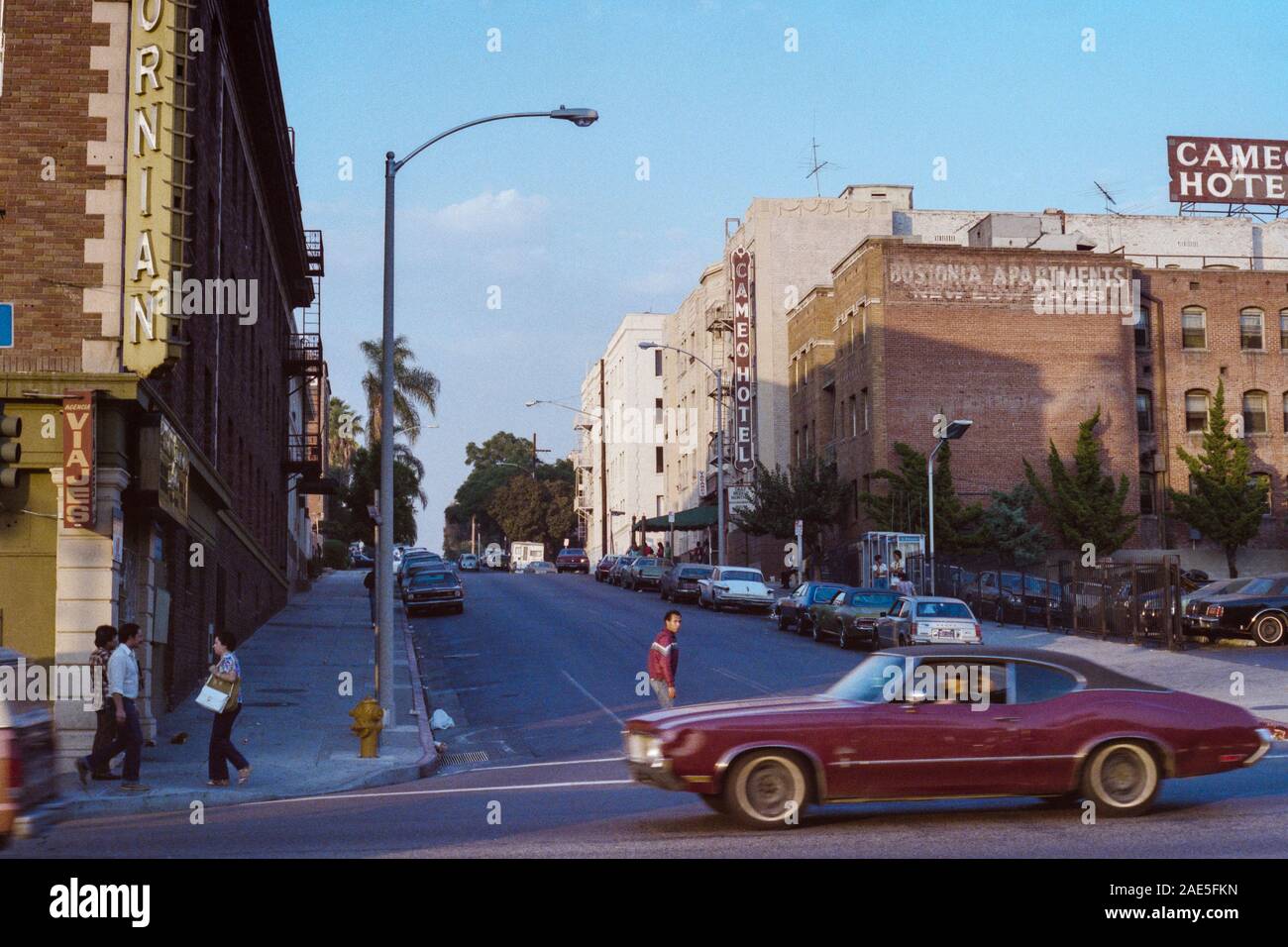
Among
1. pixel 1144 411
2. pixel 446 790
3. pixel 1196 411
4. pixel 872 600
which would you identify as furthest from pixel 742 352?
pixel 446 790

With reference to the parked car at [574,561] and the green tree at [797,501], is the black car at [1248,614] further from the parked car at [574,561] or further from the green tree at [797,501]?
the parked car at [574,561]

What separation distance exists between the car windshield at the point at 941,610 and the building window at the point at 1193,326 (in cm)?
3092

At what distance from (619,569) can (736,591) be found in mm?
16705

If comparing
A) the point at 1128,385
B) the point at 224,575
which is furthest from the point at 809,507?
the point at 224,575

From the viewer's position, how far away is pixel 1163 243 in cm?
7206

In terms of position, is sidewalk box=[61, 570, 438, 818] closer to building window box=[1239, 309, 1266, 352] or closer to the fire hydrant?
the fire hydrant

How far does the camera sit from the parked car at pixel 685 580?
52.2m

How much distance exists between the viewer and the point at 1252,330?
60.2m

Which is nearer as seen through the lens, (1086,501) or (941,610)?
(941,610)

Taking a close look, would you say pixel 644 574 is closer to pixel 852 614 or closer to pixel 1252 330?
pixel 852 614

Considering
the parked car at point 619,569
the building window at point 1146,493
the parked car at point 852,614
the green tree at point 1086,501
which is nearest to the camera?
the parked car at point 852,614

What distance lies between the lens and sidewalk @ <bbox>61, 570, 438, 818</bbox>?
16.2m

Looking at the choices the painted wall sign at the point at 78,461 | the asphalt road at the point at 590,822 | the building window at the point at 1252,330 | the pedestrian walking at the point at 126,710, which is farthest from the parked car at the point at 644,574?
the pedestrian walking at the point at 126,710
